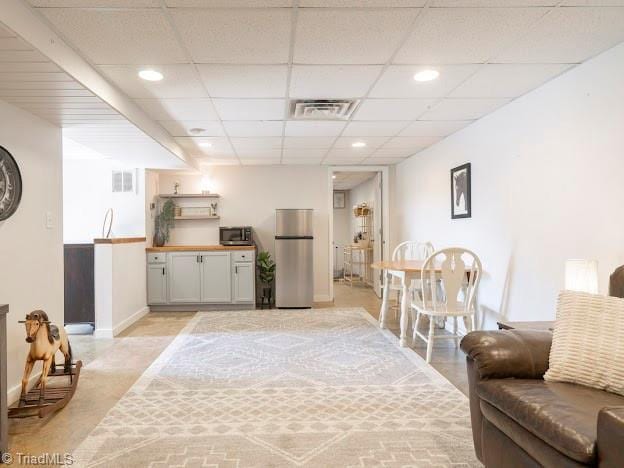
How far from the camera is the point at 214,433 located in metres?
2.14

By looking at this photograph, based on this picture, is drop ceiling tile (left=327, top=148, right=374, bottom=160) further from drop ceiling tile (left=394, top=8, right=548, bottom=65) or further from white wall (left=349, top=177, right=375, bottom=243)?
drop ceiling tile (left=394, top=8, right=548, bottom=65)

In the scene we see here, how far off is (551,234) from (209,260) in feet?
14.1

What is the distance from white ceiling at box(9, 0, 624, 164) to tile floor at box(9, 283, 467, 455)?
2025mm

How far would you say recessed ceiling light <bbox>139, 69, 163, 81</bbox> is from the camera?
2600 mm

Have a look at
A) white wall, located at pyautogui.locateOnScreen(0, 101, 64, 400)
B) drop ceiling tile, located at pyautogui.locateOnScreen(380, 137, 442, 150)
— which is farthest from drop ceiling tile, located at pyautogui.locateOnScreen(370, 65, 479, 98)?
white wall, located at pyautogui.locateOnScreen(0, 101, 64, 400)

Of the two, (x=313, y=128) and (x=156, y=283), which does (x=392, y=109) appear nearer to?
(x=313, y=128)

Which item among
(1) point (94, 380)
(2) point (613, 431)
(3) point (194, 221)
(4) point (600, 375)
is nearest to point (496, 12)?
(4) point (600, 375)

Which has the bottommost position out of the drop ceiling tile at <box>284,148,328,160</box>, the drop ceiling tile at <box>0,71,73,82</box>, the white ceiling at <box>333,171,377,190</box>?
the drop ceiling tile at <box>0,71,73,82</box>

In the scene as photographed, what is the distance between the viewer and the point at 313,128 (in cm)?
409

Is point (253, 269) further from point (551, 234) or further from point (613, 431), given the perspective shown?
point (613, 431)

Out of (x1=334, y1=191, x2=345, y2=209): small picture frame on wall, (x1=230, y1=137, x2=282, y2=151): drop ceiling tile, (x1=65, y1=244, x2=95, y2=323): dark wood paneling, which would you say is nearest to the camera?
(x1=65, y1=244, x2=95, y2=323): dark wood paneling

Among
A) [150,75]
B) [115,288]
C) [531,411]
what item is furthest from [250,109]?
[531,411]

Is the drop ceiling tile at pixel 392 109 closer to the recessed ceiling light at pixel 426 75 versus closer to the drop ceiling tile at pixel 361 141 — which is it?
the recessed ceiling light at pixel 426 75

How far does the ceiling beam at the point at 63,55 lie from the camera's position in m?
1.75
